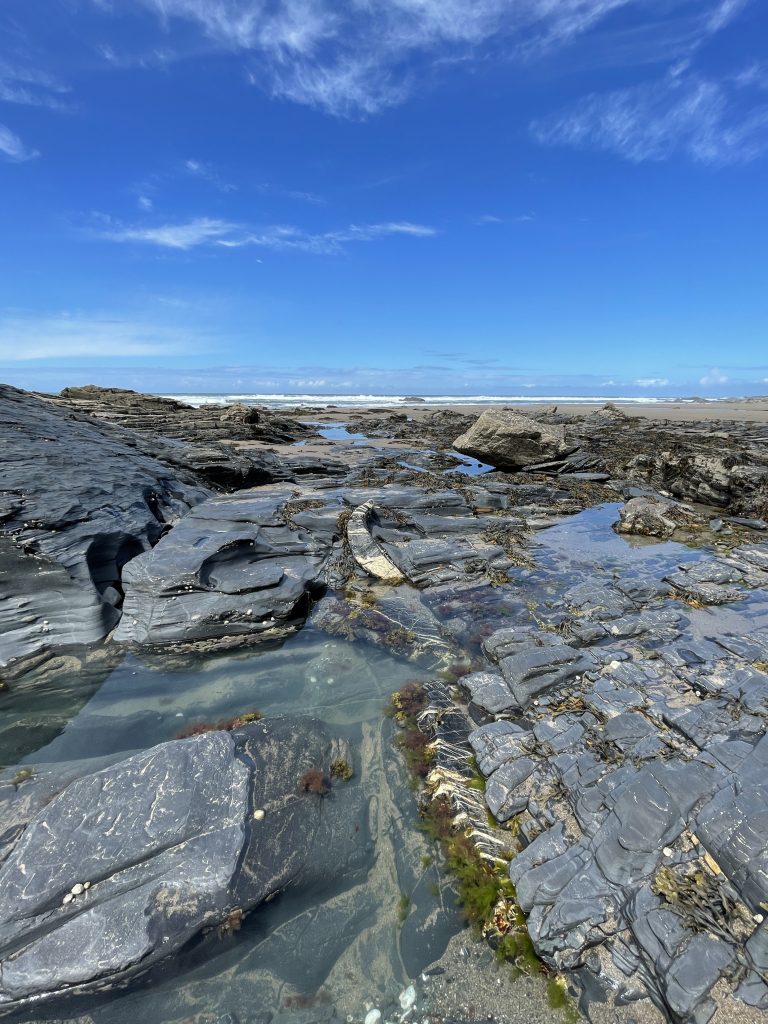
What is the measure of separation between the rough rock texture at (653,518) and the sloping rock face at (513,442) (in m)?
6.12

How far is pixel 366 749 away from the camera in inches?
183

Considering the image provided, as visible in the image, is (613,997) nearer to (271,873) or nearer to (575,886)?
(575,886)

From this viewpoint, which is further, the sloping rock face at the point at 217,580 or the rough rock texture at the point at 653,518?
the rough rock texture at the point at 653,518

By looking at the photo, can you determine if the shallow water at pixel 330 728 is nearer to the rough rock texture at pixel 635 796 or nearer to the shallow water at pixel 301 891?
the shallow water at pixel 301 891

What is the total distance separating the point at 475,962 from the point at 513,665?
2851 millimetres

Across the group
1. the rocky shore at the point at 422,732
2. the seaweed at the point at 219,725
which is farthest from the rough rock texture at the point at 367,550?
the seaweed at the point at 219,725

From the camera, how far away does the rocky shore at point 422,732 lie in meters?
2.85

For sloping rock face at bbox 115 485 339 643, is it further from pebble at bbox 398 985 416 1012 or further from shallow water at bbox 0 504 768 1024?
pebble at bbox 398 985 416 1012

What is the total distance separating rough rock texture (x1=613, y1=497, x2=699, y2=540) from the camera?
10461 mm

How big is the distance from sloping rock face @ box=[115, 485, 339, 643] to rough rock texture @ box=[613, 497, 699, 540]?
7081 millimetres

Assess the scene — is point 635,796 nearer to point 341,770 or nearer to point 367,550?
point 341,770

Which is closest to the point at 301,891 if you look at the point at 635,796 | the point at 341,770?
the point at 341,770

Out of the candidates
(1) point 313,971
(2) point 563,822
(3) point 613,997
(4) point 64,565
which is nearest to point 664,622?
(2) point 563,822

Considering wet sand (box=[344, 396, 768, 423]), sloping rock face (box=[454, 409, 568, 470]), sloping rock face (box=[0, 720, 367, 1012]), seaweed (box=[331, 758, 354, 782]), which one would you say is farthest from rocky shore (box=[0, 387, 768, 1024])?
wet sand (box=[344, 396, 768, 423])
